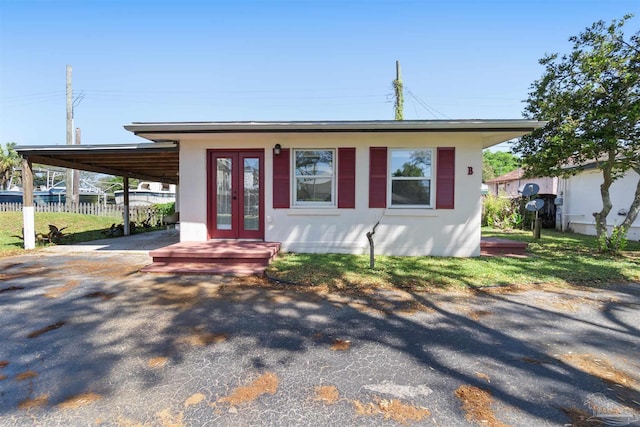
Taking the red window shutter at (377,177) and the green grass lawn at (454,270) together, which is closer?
the green grass lawn at (454,270)

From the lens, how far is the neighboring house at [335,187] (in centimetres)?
693

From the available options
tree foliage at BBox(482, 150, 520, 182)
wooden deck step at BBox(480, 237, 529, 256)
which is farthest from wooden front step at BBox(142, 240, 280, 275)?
tree foliage at BBox(482, 150, 520, 182)

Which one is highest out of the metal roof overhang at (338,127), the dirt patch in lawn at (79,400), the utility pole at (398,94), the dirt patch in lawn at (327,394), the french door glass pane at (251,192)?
the utility pole at (398,94)

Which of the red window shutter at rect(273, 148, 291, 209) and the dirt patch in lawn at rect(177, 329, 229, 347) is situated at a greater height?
the red window shutter at rect(273, 148, 291, 209)

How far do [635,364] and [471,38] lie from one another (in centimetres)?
1041

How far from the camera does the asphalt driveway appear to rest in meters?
1.99

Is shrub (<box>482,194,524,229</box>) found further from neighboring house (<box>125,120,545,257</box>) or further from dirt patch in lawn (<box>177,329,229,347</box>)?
dirt patch in lawn (<box>177,329,229,347</box>)

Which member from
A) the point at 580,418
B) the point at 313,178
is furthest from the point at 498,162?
the point at 580,418

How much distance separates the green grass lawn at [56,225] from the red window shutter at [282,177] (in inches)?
261

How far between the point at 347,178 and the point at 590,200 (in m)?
10.8

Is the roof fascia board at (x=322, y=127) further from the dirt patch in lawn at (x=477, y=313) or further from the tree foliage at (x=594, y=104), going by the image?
the dirt patch in lawn at (x=477, y=313)

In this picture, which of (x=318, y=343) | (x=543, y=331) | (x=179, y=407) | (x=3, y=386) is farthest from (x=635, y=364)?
(x=3, y=386)

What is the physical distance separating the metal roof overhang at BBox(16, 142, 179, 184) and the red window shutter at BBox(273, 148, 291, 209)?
95.7 inches

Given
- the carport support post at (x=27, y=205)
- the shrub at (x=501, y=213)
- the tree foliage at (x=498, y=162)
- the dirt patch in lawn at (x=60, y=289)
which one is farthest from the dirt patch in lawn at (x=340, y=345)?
the tree foliage at (x=498, y=162)
